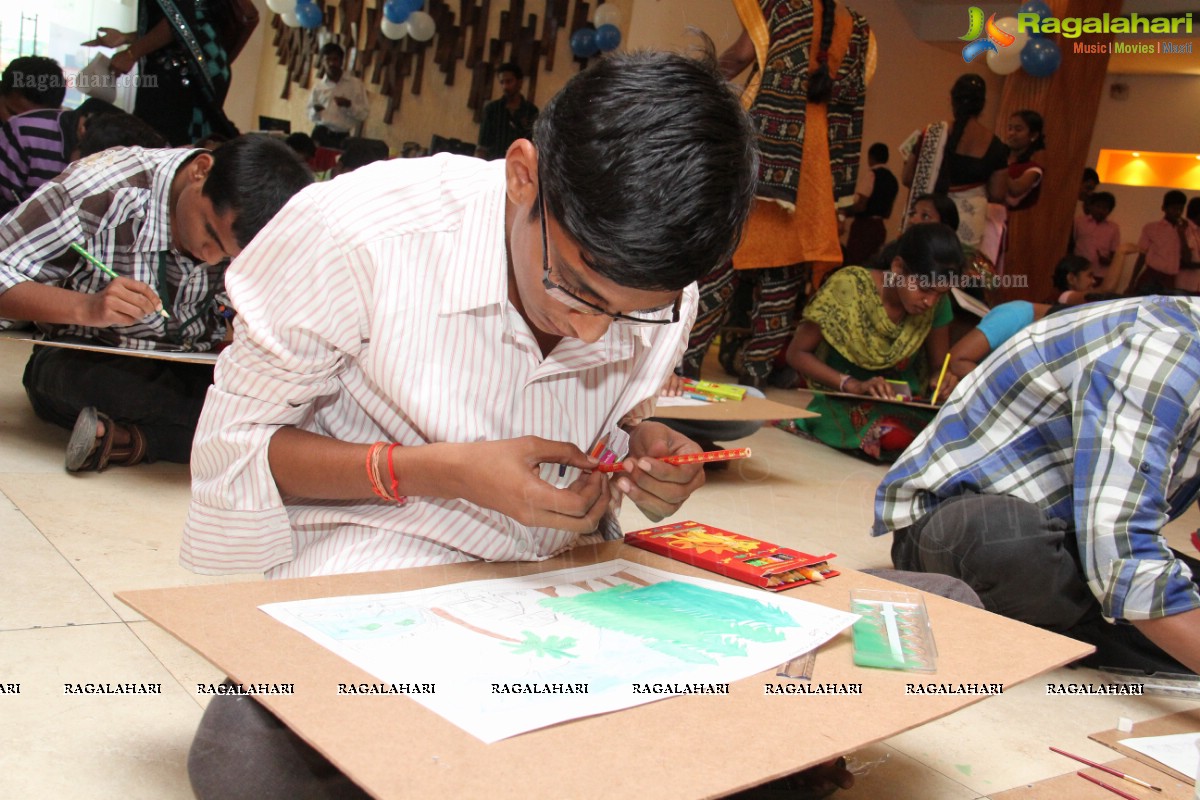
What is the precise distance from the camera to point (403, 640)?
0.97 meters

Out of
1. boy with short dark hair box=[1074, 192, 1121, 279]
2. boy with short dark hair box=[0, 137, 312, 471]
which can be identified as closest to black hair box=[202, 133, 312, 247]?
boy with short dark hair box=[0, 137, 312, 471]

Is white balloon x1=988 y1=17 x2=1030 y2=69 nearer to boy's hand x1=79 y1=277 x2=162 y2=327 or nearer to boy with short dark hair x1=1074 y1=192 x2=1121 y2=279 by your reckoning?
boy with short dark hair x1=1074 y1=192 x2=1121 y2=279

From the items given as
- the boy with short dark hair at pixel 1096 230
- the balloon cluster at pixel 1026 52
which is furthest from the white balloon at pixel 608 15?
the boy with short dark hair at pixel 1096 230

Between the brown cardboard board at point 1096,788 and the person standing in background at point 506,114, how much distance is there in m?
5.49

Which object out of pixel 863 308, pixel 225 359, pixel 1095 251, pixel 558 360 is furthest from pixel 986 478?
pixel 1095 251

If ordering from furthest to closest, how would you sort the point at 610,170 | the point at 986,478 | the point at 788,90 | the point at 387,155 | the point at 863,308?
the point at 387,155 < the point at 788,90 < the point at 863,308 < the point at 986,478 < the point at 610,170

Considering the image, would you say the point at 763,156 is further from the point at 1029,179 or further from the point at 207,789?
the point at 207,789

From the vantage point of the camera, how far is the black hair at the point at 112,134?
364cm

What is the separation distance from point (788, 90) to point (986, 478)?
2677 mm

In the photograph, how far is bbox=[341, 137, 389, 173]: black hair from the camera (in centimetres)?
616

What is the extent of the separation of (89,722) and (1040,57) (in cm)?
639

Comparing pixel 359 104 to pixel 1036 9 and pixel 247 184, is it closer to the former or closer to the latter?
pixel 1036 9

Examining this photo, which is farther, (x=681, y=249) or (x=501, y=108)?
(x=501, y=108)

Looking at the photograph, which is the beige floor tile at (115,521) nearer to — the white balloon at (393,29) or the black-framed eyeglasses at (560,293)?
the black-framed eyeglasses at (560,293)
